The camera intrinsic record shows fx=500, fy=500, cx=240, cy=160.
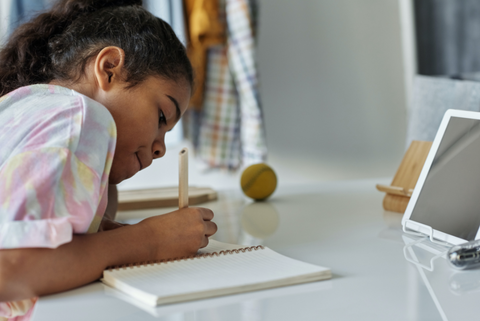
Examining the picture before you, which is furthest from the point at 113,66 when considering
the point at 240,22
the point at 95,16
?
the point at 240,22

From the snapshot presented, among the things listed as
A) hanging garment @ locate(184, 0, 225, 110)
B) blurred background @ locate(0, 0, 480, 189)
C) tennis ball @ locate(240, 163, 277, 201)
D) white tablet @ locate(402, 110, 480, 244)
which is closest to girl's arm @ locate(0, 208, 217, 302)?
white tablet @ locate(402, 110, 480, 244)

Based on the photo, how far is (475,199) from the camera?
610mm

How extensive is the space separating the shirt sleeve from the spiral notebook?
73 millimetres

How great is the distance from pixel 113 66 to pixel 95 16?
146mm

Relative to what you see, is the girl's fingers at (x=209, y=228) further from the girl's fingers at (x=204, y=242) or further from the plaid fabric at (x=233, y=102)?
the plaid fabric at (x=233, y=102)

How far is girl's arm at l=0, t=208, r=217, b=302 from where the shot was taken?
1.55ft

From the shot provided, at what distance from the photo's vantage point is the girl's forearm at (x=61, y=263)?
1.55 feet

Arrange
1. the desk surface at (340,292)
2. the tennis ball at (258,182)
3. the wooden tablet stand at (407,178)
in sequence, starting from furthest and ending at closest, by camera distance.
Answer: the tennis ball at (258,182) → the wooden tablet stand at (407,178) → the desk surface at (340,292)

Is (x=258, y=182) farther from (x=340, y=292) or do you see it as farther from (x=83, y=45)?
(x=340, y=292)

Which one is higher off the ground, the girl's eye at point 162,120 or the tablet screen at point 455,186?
the girl's eye at point 162,120

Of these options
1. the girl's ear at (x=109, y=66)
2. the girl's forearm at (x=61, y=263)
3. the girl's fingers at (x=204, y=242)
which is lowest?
the girl's fingers at (x=204, y=242)

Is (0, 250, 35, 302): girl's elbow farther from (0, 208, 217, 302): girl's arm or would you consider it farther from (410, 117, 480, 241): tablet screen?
(410, 117, 480, 241): tablet screen

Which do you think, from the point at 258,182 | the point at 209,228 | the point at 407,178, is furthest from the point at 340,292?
the point at 258,182

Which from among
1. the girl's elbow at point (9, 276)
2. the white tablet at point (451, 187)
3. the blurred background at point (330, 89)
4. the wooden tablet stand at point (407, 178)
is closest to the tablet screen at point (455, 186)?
the white tablet at point (451, 187)
